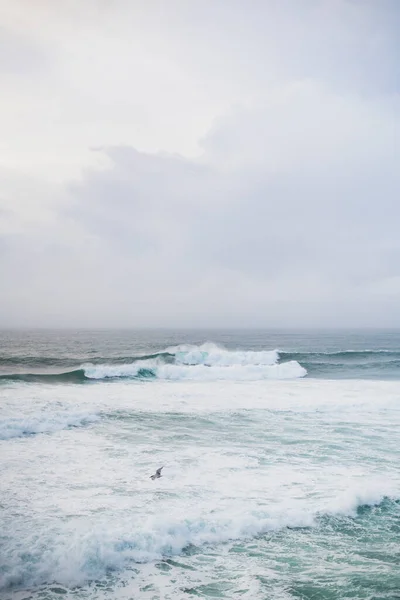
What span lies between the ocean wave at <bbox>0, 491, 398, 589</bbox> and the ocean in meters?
0.02

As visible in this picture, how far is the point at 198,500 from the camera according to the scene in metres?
8.34

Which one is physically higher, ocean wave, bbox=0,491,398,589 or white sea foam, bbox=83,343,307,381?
ocean wave, bbox=0,491,398,589

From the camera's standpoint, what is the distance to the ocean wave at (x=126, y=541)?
587 cm

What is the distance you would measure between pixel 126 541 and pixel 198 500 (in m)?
2.12

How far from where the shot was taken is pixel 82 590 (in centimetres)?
554

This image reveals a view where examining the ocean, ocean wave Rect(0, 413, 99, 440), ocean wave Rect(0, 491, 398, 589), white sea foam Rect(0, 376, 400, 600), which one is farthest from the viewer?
ocean wave Rect(0, 413, 99, 440)

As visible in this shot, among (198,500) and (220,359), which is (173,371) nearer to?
(220,359)

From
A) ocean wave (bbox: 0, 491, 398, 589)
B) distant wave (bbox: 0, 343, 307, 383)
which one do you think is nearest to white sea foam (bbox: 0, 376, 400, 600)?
ocean wave (bbox: 0, 491, 398, 589)

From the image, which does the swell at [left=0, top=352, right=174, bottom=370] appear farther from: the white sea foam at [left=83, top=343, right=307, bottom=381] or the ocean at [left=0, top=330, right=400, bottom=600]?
the ocean at [left=0, top=330, right=400, bottom=600]

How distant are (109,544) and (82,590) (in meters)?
0.93

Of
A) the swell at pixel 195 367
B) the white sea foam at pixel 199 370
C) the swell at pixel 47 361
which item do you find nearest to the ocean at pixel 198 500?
the swell at pixel 195 367

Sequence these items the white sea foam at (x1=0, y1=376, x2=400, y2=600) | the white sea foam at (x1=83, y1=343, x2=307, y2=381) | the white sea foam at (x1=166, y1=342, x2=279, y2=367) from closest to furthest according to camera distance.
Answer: the white sea foam at (x1=0, y1=376, x2=400, y2=600) → the white sea foam at (x1=83, y1=343, x2=307, y2=381) → the white sea foam at (x1=166, y1=342, x2=279, y2=367)

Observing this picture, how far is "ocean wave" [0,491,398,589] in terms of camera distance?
5867 millimetres

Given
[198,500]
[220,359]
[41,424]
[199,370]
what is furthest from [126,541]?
[220,359]
